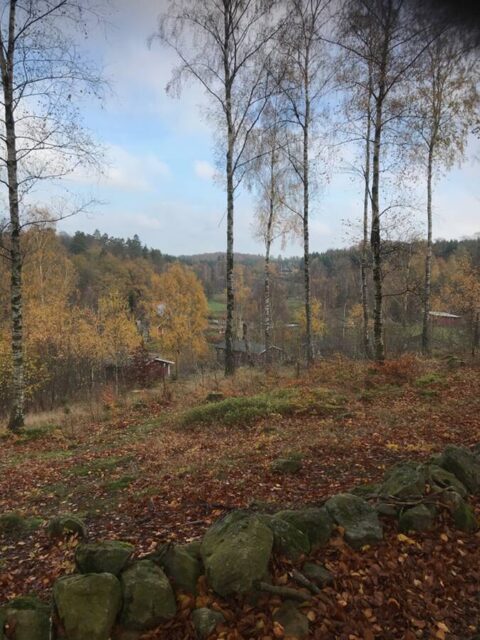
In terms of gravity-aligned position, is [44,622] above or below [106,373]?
above

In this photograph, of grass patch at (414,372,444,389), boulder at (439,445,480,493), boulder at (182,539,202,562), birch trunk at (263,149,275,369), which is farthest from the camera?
birch trunk at (263,149,275,369)

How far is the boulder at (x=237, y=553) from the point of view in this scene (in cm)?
304

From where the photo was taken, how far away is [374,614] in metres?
2.96

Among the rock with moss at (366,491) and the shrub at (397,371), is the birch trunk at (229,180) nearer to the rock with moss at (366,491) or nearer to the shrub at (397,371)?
the shrub at (397,371)

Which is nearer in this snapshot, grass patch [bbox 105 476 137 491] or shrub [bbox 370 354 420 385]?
grass patch [bbox 105 476 137 491]

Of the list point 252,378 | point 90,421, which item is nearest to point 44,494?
point 90,421

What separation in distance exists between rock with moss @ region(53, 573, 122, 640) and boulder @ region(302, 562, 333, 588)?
142cm

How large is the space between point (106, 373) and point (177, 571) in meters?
29.0

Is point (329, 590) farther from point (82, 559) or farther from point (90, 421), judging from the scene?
point (90, 421)

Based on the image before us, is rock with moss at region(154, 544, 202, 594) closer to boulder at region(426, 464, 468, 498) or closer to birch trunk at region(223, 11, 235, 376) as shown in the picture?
boulder at region(426, 464, 468, 498)

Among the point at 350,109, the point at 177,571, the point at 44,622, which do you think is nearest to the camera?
the point at 44,622

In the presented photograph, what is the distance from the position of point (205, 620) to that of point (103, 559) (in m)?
0.91

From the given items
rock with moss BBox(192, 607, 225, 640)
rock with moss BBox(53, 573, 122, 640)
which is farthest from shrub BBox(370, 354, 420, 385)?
rock with moss BBox(53, 573, 122, 640)

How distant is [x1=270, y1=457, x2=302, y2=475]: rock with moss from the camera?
18.1 ft
